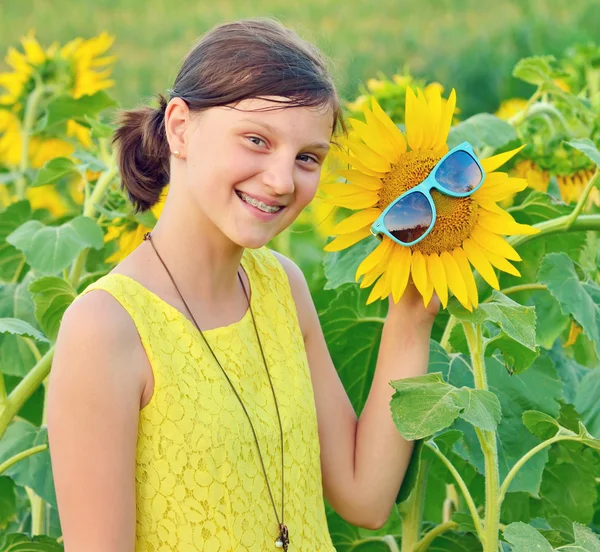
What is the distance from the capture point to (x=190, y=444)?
1089 millimetres

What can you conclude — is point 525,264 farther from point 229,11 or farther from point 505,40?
point 229,11

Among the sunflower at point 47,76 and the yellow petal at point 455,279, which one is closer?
the yellow petal at point 455,279

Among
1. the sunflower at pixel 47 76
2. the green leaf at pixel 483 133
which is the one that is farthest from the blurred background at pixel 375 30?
the green leaf at pixel 483 133

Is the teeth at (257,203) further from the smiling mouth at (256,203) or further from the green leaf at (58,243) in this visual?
the green leaf at (58,243)

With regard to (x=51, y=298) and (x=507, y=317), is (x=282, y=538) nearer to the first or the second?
(x=507, y=317)

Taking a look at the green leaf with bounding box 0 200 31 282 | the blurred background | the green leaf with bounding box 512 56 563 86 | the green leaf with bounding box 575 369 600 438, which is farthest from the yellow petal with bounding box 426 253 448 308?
the blurred background

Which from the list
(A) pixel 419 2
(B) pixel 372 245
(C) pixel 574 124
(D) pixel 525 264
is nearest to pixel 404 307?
(B) pixel 372 245

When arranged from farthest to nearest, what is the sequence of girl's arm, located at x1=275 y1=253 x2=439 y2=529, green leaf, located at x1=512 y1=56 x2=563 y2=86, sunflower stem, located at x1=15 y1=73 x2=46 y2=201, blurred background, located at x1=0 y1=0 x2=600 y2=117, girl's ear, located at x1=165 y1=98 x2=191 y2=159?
1. blurred background, located at x1=0 y1=0 x2=600 y2=117
2. sunflower stem, located at x1=15 y1=73 x2=46 y2=201
3. green leaf, located at x1=512 y1=56 x2=563 y2=86
4. girl's arm, located at x1=275 y1=253 x2=439 y2=529
5. girl's ear, located at x1=165 y1=98 x2=191 y2=159

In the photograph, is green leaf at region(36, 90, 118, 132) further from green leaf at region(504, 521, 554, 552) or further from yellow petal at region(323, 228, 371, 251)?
green leaf at region(504, 521, 554, 552)

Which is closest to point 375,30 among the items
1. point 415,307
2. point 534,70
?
point 534,70

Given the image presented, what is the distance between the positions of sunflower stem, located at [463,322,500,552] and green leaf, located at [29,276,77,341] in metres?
0.54

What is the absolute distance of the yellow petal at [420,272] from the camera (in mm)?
1093

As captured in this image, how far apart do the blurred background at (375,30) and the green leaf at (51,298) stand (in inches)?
104

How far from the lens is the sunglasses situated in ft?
3.49
